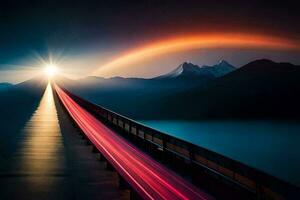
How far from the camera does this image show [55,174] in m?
15.2

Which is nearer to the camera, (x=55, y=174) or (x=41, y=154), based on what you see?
(x=55, y=174)

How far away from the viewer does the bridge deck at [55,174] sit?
12.3 m

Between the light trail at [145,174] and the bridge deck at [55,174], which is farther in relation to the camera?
the bridge deck at [55,174]

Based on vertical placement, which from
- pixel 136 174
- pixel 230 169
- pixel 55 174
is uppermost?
pixel 230 169

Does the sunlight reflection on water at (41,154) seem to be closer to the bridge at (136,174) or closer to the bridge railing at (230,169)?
the bridge at (136,174)

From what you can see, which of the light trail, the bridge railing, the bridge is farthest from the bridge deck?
the bridge railing

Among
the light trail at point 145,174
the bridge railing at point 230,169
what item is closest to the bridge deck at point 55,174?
the light trail at point 145,174

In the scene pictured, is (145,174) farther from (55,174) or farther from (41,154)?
(41,154)

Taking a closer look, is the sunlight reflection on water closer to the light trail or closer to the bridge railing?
the light trail

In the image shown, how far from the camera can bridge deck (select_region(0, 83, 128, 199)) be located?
40.2 ft

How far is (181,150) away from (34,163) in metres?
5.51

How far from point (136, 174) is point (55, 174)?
3087 millimetres

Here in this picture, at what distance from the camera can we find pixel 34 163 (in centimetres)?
1767

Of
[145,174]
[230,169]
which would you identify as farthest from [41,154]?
[230,169]
